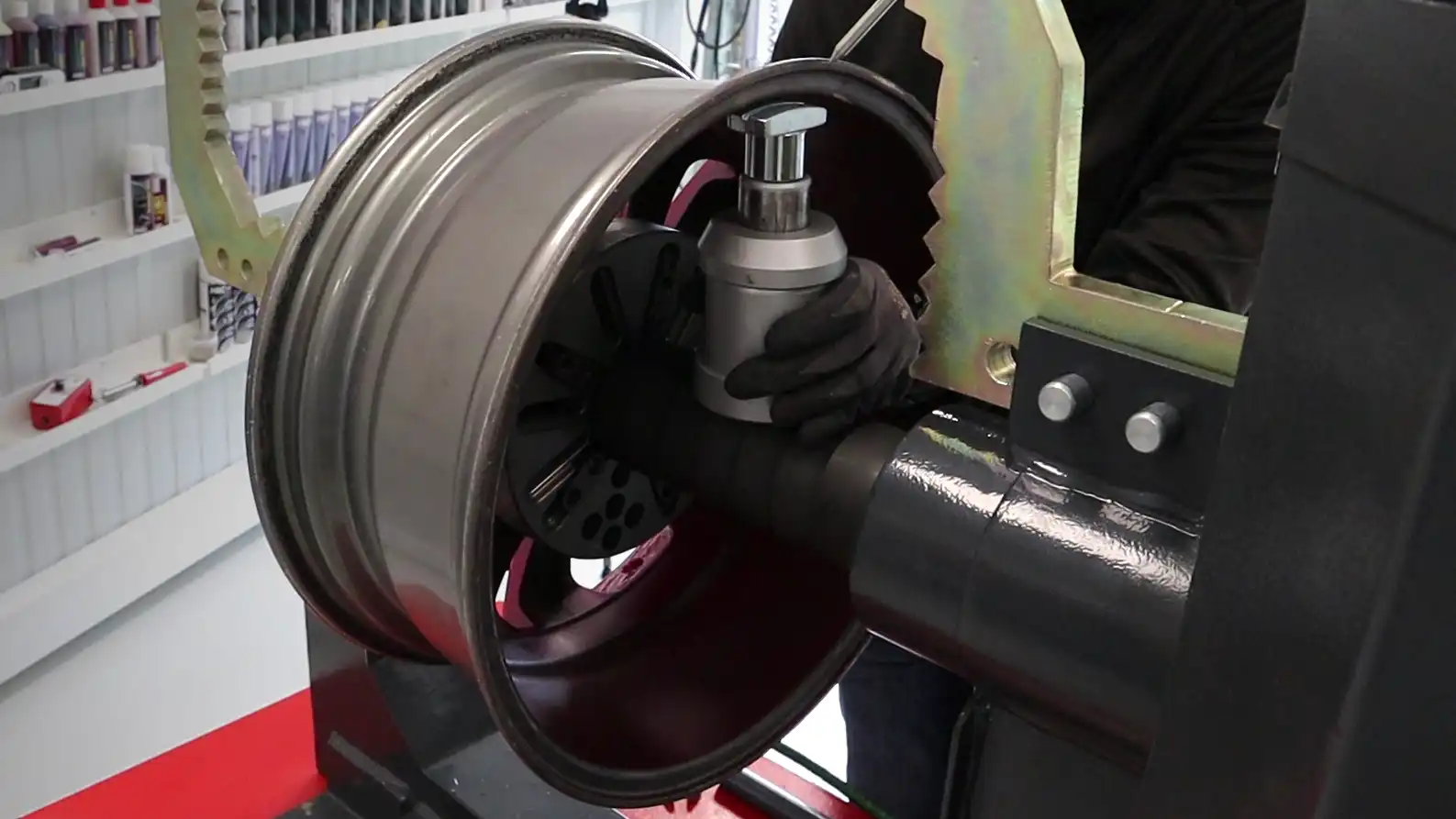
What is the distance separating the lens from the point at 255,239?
0.75 metres

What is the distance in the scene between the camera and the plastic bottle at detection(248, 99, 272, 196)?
2.43 meters

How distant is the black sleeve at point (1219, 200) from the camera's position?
3.12 feet

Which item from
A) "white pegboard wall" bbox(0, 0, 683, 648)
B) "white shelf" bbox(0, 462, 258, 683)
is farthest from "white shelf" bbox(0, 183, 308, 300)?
"white shelf" bbox(0, 462, 258, 683)

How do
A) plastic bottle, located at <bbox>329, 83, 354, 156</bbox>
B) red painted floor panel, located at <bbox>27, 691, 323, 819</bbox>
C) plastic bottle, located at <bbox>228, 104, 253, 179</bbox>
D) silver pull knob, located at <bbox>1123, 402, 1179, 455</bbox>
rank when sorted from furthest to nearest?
plastic bottle, located at <bbox>329, 83, 354, 156</bbox>, plastic bottle, located at <bbox>228, 104, 253, 179</bbox>, red painted floor panel, located at <bbox>27, 691, 323, 819</bbox>, silver pull knob, located at <bbox>1123, 402, 1179, 455</bbox>

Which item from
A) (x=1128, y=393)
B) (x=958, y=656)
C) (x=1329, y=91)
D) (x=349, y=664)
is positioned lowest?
(x=349, y=664)

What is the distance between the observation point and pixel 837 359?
22.4 inches

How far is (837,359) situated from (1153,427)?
0.17 meters

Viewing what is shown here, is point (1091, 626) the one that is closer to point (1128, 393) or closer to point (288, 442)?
point (1128, 393)

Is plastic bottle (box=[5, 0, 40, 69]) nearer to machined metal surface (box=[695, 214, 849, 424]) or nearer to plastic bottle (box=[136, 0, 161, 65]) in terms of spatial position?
plastic bottle (box=[136, 0, 161, 65])

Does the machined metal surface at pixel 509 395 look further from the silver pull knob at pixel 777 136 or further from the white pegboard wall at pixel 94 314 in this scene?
the white pegboard wall at pixel 94 314

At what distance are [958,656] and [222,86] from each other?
0.56 m

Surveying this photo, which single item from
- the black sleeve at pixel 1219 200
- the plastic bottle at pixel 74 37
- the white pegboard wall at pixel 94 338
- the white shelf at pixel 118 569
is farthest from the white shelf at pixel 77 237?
the black sleeve at pixel 1219 200

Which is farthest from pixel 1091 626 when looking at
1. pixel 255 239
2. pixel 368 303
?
pixel 255 239

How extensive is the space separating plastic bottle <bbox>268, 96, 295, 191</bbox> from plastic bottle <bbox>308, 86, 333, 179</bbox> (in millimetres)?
56
